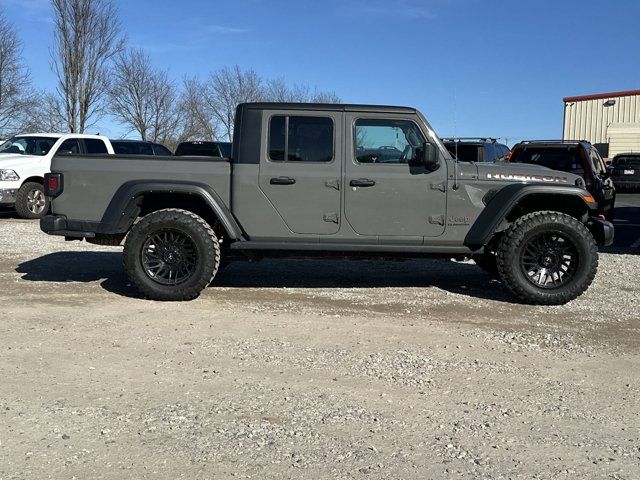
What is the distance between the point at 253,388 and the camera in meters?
4.19

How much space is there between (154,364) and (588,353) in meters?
3.25

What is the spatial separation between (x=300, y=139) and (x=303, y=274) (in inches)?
83.2

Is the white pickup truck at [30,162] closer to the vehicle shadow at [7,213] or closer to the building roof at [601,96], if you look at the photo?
the vehicle shadow at [7,213]

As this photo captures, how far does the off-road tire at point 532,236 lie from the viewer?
21.3 feet

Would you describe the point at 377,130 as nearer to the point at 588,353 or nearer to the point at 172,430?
the point at 588,353

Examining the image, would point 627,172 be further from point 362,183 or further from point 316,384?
point 316,384

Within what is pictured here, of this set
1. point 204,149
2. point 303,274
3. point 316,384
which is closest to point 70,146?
point 204,149

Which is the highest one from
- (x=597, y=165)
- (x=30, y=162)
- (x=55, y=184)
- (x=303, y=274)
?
(x=597, y=165)

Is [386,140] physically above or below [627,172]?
below

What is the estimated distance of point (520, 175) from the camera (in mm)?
→ 6555

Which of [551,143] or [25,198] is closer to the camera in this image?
[551,143]

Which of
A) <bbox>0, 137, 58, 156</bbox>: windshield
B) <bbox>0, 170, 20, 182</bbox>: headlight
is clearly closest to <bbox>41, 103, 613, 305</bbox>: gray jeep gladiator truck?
<bbox>0, 170, 20, 182</bbox>: headlight

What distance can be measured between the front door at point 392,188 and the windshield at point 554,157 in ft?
18.2

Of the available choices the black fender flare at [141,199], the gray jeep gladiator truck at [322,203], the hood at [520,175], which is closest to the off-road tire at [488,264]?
the gray jeep gladiator truck at [322,203]
